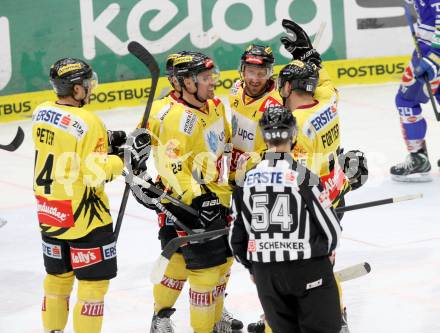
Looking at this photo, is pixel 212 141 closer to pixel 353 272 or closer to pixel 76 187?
pixel 76 187

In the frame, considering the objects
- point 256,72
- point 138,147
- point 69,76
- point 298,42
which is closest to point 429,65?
point 298,42

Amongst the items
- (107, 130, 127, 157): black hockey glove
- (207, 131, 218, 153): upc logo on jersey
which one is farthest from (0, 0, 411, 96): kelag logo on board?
(207, 131, 218, 153): upc logo on jersey

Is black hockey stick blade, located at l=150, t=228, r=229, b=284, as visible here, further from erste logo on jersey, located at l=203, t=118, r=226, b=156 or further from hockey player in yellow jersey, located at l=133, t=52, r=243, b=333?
erste logo on jersey, located at l=203, t=118, r=226, b=156

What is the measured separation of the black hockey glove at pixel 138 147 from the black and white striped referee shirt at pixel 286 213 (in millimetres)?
1030

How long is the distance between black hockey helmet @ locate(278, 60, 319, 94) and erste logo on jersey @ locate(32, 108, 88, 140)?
100 cm

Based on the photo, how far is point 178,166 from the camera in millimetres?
5340

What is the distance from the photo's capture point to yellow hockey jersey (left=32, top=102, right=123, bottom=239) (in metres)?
4.99

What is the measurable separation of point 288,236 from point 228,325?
1559 millimetres

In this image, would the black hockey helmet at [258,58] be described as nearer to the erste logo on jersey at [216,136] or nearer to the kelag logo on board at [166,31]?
the erste logo on jersey at [216,136]

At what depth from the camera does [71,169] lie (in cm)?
502

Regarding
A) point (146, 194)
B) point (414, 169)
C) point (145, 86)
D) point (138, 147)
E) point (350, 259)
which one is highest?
point (138, 147)

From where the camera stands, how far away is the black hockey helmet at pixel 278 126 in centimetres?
438

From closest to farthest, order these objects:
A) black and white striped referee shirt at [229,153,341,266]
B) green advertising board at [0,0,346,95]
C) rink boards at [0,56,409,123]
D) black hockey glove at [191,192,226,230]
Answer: black and white striped referee shirt at [229,153,341,266] < black hockey glove at [191,192,226,230] < green advertising board at [0,0,346,95] < rink boards at [0,56,409,123]

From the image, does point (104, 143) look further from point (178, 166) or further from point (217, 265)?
point (217, 265)
